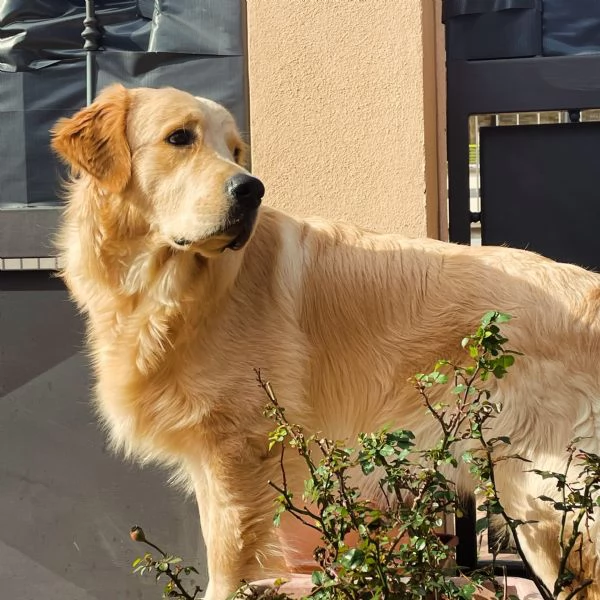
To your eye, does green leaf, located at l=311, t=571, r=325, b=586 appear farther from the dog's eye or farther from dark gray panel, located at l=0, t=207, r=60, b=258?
dark gray panel, located at l=0, t=207, r=60, b=258

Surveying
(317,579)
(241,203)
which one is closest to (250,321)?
(241,203)

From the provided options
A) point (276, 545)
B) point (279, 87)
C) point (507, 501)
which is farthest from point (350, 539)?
point (279, 87)

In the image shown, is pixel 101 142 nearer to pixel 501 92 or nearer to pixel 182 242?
pixel 182 242

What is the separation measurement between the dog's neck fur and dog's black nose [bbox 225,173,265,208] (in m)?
0.30

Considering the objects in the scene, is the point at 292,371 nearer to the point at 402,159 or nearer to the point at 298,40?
the point at 402,159

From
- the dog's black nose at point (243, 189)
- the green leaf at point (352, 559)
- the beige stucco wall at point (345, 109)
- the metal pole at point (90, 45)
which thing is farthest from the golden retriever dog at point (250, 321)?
the metal pole at point (90, 45)

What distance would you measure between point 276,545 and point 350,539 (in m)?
→ 0.36

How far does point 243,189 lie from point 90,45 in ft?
7.20

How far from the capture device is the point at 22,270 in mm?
4391

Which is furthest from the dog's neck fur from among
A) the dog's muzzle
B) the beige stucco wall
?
the beige stucco wall

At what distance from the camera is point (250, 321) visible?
10.4 feet

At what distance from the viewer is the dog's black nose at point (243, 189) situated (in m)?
2.86

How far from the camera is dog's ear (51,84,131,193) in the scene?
3.02m

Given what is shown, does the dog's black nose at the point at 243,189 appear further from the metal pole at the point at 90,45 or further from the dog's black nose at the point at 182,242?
the metal pole at the point at 90,45
